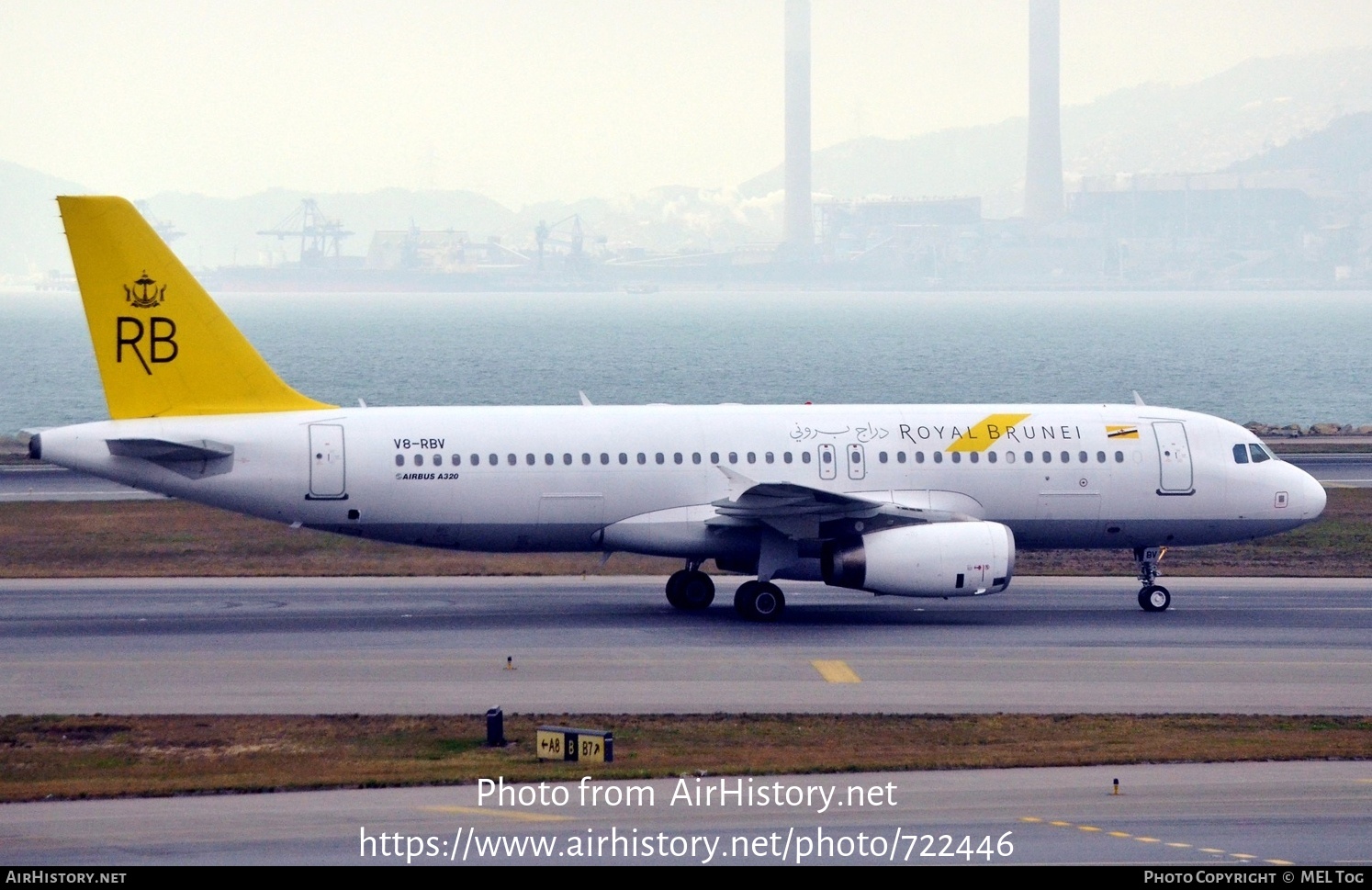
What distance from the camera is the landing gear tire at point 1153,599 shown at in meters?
34.5

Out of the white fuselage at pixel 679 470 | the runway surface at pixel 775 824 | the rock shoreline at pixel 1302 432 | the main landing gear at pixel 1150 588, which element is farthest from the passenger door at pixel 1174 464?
→ the rock shoreline at pixel 1302 432

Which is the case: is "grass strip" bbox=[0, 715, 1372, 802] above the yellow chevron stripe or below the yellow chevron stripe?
below

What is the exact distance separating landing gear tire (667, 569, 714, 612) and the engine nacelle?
11.6ft

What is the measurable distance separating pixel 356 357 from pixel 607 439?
164m

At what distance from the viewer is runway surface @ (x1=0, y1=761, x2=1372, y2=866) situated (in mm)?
16203

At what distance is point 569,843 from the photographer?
54.6 ft

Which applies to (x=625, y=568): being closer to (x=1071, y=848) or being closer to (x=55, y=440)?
(x=55, y=440)

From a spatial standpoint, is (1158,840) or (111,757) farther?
(111,757)

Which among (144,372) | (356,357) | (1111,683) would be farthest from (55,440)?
(356,357)

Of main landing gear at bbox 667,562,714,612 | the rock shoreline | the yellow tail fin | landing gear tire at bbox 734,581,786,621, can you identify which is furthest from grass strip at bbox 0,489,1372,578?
the rock shoreline

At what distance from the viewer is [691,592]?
3462 centimetres

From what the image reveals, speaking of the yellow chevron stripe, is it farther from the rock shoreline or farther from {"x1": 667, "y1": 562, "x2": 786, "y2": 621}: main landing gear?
the rock shoreline

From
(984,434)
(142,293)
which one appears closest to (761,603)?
(984,434)

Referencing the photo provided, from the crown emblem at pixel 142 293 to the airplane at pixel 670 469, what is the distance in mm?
41
